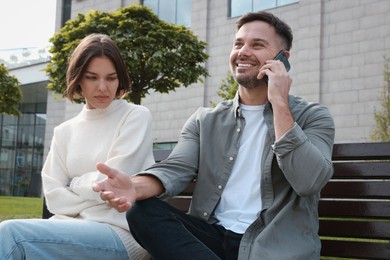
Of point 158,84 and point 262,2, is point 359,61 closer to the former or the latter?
point 262,2

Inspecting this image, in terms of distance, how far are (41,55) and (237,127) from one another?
89.5ft

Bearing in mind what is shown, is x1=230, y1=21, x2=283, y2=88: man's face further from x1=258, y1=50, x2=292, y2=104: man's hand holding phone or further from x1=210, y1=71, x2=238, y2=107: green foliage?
x1=210, y1=71, x2=238, y2=107: green foliage

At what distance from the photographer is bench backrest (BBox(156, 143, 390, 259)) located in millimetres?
3105

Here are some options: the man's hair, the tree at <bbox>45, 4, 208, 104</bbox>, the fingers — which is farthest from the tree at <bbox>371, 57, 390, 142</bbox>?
the fingers

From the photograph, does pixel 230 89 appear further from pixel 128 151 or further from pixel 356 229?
pixel 128 151

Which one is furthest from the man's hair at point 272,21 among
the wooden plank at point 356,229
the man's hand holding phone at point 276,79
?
the wooden plank at point 356,229

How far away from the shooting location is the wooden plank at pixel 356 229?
121 inches

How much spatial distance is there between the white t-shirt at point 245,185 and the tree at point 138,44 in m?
10.2

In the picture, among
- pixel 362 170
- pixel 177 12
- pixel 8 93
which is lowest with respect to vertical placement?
pixel 362 170

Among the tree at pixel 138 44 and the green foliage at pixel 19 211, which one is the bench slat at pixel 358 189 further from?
the tree at pixel 138 44

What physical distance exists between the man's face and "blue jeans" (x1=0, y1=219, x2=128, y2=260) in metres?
1.10

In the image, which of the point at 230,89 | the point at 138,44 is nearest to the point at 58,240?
the point at 138,44

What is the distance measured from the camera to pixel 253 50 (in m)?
3.01

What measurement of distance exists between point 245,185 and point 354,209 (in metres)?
0.76
